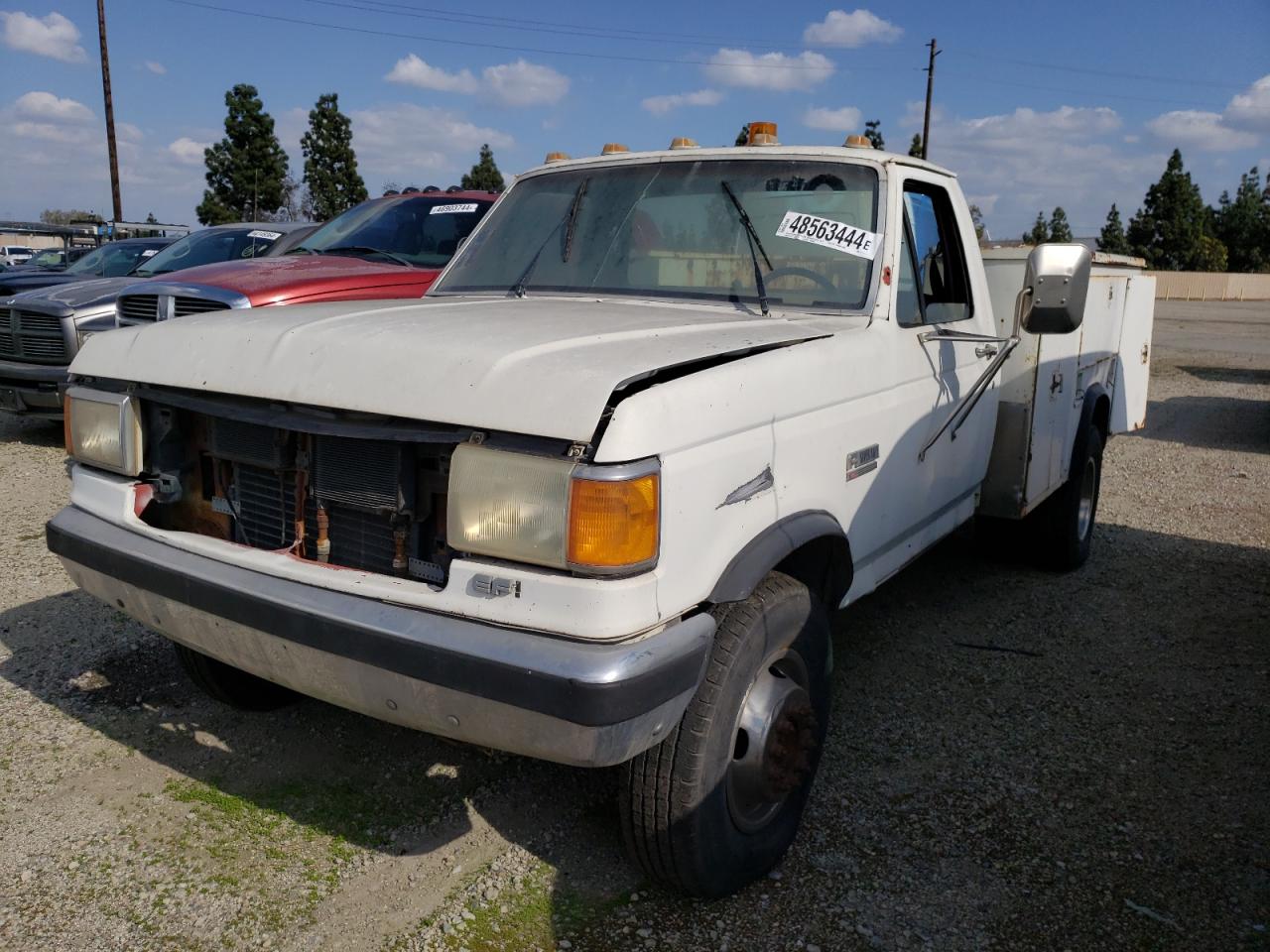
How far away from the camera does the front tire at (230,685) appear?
343 centimetres

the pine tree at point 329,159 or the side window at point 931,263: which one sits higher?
the pine tree at point 329,159

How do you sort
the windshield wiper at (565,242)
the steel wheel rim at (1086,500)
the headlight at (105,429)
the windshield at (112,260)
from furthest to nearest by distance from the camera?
1. the windshield at (112,260)
2. the steel wheel rim at (1086,500)
3. the windshield wiper at (565,242)
4. the headlight at (105,429)

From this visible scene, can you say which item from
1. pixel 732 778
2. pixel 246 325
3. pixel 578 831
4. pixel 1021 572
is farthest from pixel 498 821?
pixel 1021 572

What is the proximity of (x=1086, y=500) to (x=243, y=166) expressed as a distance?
3375cm

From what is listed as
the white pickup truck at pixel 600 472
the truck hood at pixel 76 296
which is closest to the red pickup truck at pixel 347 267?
the truck hood at pixel 76 296

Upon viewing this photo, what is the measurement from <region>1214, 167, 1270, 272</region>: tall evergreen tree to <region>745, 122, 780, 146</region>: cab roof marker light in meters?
68.1

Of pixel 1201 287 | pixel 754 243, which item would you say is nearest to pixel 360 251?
pixel 754 243

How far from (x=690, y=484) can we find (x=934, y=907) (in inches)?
55.7

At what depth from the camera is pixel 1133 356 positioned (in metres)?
6.35

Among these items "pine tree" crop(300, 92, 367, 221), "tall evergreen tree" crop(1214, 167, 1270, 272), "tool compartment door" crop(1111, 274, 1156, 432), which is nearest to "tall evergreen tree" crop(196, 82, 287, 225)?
"pine tree" crop(300, 92, 367, 221)

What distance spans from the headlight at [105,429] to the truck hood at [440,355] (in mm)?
80

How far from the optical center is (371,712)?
2.32 metres

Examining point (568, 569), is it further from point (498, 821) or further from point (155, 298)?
point (155, 298)

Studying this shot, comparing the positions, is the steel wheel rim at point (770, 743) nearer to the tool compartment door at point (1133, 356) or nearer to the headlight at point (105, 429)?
the headlight at point (105, 429)
